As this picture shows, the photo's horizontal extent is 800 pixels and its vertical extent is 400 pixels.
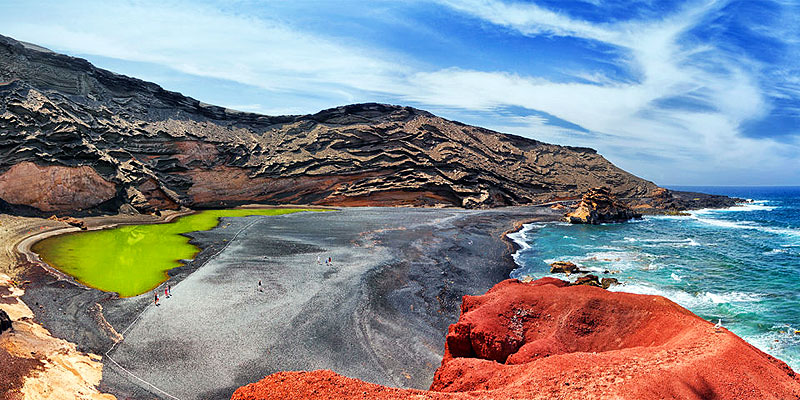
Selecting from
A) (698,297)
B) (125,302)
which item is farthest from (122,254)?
(698,297)

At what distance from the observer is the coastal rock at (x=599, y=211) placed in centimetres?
4884

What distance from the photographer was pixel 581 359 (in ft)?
23.8

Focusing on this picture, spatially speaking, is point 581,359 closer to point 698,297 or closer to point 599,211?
point 698,297

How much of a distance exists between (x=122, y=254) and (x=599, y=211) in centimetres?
5183

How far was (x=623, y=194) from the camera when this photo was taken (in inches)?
3172

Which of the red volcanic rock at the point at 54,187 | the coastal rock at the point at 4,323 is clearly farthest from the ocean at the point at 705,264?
the red volcanic rock at the point at 54,187

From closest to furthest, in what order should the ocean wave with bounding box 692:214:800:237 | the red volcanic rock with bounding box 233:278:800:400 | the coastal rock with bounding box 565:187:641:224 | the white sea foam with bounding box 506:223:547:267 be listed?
the red volcanic rock with bounding box 233:278:800:400 < the white sea foam with bounding box 506:223:547:267 < the ocean wave with bounding box 692:214:800:237 < the coastal rock with bounding box 565:187:641:224

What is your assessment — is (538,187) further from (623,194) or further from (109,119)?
(109,119)

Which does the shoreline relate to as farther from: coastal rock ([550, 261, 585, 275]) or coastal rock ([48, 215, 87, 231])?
coastal rock ([48, 215, 87, 231])

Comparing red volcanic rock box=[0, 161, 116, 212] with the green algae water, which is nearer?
the green algae water

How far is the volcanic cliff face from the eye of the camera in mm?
40219

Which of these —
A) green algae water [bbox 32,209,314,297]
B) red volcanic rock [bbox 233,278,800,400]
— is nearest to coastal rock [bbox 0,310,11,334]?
green algae water [bbox 32,209,314,297]

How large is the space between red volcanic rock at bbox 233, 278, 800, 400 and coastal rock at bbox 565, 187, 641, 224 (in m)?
41.8

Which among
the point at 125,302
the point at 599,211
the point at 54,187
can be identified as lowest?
the point at 125,302
